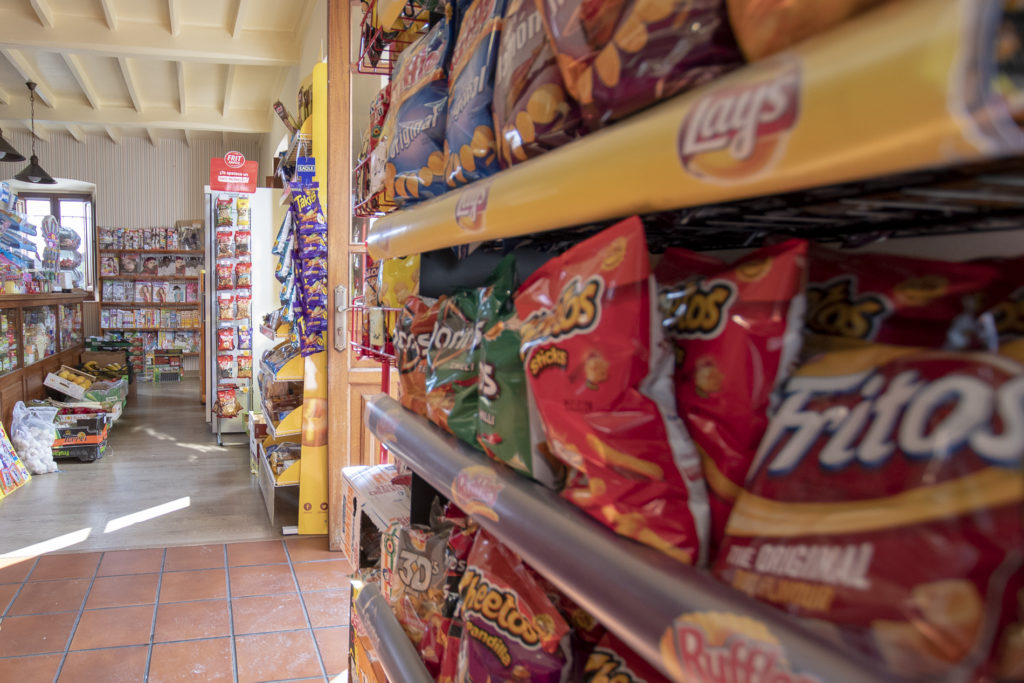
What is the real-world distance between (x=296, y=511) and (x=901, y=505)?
4088mm

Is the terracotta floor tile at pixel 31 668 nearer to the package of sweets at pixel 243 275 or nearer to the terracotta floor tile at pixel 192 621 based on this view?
the terracotta floor tile at pixel 192 621

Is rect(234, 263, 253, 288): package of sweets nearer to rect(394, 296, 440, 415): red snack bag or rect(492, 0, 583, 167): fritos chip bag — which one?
rect(394, 296, 440, 415): red snack bag

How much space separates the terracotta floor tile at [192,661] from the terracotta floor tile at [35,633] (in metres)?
0.40

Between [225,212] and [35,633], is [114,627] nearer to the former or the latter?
[35,633]

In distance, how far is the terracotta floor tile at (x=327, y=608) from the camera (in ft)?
10.0

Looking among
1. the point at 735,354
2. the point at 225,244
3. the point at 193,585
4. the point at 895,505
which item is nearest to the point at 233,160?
the point at 225,244

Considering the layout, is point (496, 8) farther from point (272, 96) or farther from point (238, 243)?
point (272, 96)

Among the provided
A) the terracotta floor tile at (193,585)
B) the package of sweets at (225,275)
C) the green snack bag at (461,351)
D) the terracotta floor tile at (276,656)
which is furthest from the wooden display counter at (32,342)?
the green snack bag at (461,351)

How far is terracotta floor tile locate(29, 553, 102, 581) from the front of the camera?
340cm

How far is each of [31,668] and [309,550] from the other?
143 cm

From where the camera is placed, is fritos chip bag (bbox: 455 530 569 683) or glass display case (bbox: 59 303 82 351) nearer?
fritos chip bag (bbox: 455 530 569 683)

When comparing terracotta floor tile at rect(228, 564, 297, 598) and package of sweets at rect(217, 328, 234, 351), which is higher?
package of sweets at rect(217, 328, 234, 351)

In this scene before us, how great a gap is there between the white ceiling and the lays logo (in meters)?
6.19

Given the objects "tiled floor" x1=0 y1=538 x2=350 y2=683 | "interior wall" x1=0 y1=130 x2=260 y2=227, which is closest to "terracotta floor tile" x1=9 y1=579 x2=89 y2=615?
"tiled floor" x1=0 y1=538 x2=350 y2=683
